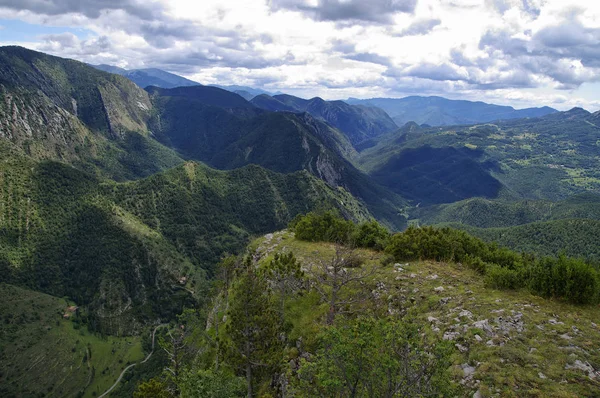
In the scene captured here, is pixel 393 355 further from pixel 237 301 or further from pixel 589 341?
pixel 237 301

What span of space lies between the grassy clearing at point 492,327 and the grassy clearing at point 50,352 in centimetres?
18226

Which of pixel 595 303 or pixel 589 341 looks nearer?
pixel 589 341

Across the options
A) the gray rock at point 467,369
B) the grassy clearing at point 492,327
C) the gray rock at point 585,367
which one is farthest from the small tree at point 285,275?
the gray rock at point 585,367

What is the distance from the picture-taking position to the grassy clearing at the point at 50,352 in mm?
154000

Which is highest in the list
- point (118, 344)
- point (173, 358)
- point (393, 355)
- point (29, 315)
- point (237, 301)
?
point (393, 355)

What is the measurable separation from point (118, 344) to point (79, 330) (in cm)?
2377

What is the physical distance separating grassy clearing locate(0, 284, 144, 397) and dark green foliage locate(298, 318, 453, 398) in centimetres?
19330

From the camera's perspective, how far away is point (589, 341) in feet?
60.8

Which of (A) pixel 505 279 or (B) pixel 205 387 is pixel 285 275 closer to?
(B) pixel 205 387

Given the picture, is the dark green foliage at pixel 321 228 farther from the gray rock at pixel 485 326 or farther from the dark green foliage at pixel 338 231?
the gray rock at pixel 485 326

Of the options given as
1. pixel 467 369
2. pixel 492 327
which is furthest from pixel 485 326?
pixel 467 369

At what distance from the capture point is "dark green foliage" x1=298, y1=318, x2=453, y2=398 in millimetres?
13094

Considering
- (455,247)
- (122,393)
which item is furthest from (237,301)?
(122,393)

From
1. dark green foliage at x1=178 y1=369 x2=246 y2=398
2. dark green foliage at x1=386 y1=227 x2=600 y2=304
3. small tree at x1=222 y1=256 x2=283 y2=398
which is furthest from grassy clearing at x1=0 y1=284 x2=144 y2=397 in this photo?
dark green foliage at x1=386 y1=227 x2=600 y2=304
